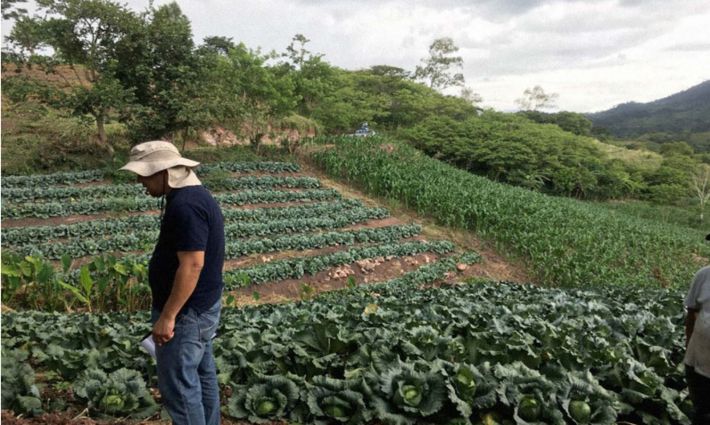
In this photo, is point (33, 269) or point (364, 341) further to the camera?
point (33, 269)

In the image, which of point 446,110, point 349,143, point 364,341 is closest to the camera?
point 364,341

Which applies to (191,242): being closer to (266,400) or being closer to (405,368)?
(266,400)

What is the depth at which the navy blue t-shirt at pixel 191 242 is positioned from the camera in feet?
8.30

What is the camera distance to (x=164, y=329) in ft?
8.30

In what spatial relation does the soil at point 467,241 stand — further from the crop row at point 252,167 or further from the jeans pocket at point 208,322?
the jeans pocket at point 208,322

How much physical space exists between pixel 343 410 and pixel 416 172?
57.9 feet

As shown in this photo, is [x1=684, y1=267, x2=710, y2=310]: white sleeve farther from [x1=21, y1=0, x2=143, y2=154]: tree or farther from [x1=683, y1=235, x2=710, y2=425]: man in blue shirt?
[x1=21, y1=0, x2=143, y2=154]: tree

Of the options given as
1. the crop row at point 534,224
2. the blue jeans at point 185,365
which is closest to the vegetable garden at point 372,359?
the blue jeans at point 185,365

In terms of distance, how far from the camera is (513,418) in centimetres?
321

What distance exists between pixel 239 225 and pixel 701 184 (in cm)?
3792

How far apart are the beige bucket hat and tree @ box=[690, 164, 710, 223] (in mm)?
37692

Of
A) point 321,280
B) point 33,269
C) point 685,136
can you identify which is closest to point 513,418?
point 33,269

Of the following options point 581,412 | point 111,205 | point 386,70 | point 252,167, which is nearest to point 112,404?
point 581,412

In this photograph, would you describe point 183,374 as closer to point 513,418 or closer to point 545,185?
point 513,418
